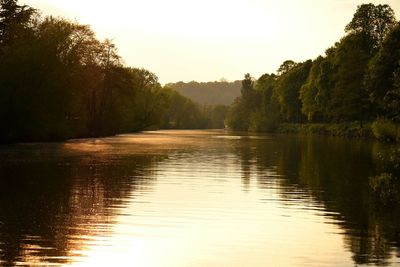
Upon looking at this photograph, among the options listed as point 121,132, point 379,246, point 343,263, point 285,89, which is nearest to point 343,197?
point 379,246

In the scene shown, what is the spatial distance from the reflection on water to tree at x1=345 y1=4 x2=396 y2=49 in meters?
77.6

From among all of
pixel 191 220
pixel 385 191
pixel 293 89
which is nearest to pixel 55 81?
pixel 385 191

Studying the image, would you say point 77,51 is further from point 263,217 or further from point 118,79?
point 263,217

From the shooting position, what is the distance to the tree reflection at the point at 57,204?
13250mm

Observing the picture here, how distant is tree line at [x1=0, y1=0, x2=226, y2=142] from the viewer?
62.4 meters

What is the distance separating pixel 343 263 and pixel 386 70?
72.2 meters

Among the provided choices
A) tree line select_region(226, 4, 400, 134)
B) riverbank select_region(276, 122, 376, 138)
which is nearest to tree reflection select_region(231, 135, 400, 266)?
tree line select_region(226, 4, 400, 134)

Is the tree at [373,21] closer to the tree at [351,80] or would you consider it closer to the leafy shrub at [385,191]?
the tree at [351,80]

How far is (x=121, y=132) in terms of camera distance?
122 metres

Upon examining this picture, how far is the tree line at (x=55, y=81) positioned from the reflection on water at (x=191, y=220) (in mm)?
31918

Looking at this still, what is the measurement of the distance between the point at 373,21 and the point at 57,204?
94.0 metres

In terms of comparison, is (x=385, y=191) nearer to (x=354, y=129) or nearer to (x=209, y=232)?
(x=209, y=232)

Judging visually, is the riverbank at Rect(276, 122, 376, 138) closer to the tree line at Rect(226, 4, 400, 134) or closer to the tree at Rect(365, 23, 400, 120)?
the tree line at Rect(226, 4, 400, 134)

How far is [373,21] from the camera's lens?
104125 mm
